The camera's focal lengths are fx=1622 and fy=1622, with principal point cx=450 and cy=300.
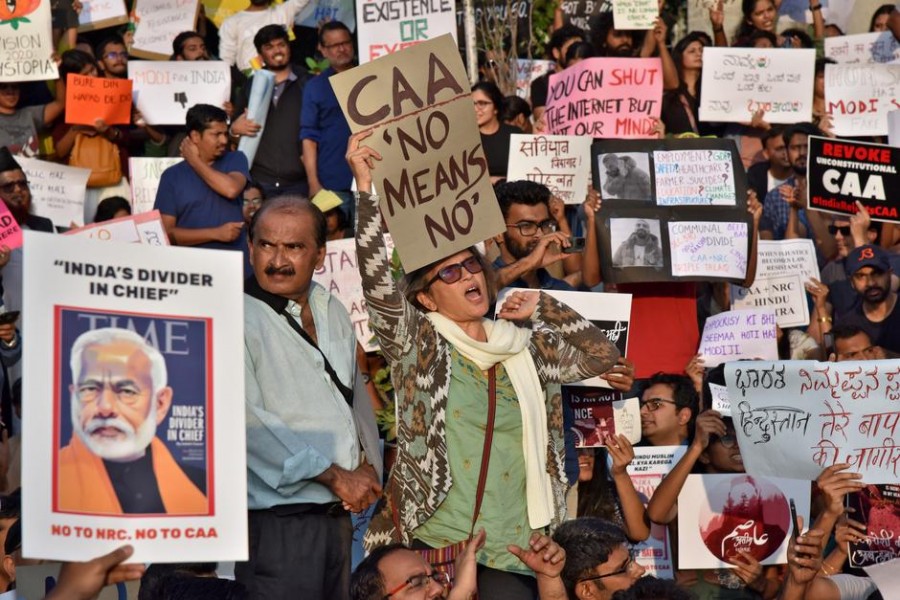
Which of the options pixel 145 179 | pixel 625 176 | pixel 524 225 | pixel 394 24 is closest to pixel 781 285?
pixel 625 176

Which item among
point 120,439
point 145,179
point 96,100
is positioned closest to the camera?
point 120,439

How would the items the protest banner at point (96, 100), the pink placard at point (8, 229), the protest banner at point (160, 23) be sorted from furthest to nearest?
the protest banner at point (160, 23) < the protest banner at point (96, 100) < the pink placard at point (8, 229)

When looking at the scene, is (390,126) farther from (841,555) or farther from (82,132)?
(82,132)

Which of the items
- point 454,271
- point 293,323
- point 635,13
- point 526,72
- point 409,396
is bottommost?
point 409,396

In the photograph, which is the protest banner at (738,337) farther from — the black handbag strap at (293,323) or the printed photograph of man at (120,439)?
the printed photograph of man at (120,439)

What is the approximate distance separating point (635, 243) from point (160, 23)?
583cm

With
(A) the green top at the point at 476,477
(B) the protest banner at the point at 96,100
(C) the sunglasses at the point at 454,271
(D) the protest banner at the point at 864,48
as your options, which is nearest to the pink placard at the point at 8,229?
(B) the protest banner at the point at 96,100

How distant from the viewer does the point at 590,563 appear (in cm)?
559

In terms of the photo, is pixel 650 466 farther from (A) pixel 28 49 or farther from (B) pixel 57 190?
(A) pixel 28 49

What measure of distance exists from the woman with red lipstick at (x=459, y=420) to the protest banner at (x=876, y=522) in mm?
1941

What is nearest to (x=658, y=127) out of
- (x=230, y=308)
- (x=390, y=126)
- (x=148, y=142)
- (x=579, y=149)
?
(x=579, y=149)

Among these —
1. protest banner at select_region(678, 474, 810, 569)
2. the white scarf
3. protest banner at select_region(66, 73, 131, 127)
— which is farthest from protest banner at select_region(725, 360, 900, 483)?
protest banner at select_region(66, 73, 131, 127)

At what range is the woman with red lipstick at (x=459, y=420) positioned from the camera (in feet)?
17.1

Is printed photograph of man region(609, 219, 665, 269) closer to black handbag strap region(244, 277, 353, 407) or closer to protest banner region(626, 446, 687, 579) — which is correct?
protest banner region(626, 446, 687, 579)
